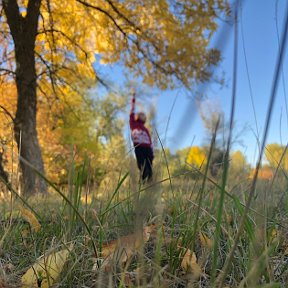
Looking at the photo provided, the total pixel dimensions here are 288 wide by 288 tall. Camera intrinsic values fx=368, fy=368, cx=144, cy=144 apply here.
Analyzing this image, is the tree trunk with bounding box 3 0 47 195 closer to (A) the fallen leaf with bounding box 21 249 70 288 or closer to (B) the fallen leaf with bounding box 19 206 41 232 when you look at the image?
(B) the fallen leaf with bounding box 19 206 41 232

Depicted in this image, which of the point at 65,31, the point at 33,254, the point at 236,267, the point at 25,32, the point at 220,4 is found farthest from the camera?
the point at 65,31

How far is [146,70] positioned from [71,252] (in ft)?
25.2

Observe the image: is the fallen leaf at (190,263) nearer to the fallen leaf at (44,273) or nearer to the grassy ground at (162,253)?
the grassy ground at (162,253)

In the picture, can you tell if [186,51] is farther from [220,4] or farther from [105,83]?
[105,83]

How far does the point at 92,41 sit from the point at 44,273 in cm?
831

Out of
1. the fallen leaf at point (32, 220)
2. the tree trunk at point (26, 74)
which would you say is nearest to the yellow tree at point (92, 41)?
the tree trunk at point (26, 74)

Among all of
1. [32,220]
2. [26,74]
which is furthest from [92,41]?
[32,220]

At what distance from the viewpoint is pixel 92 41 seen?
28.6 feet

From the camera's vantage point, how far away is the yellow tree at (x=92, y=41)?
715cm

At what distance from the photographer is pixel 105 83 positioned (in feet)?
29.5

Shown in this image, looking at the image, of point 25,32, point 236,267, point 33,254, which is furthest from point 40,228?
point 25,32

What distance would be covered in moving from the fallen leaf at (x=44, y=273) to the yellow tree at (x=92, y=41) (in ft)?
19.9

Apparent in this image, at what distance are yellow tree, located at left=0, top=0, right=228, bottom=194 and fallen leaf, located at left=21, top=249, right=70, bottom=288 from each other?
608 cm

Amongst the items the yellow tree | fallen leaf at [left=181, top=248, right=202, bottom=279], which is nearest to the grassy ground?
fallen leaf at [left=181, top=248, right=202, bottom=279]
